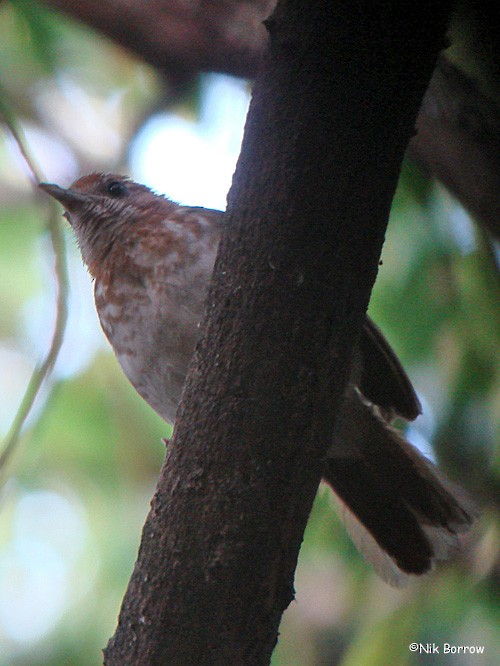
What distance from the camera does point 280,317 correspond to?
7.13ft

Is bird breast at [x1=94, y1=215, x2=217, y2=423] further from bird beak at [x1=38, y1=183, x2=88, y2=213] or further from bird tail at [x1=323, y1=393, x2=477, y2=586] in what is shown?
bird tail at [x1=323, y1=393, x2=477, y2=586]

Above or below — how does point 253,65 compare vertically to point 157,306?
above

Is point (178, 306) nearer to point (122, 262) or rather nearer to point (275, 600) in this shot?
point (122, 262)

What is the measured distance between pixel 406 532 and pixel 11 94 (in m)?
3.51

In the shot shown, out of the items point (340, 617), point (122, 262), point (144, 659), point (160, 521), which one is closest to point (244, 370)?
point (160, 521)

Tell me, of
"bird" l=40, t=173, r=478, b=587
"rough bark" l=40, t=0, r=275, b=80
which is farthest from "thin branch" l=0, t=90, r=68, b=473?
"rough bark" l=40, t=0, r=275, b=80

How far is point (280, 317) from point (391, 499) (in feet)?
5.78

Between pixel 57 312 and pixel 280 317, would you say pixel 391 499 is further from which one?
pixel 280 317

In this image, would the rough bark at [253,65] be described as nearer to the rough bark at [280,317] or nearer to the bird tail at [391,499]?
the bird tail at [391,499]

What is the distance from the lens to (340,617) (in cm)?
542

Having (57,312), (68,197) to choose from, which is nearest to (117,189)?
(68,197)

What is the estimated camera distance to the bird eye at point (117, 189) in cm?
395

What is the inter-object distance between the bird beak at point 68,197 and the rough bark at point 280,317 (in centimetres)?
174

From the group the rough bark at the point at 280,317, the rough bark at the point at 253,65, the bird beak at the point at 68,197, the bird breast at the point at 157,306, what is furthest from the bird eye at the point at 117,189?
the rough bark at the point at 280,317
